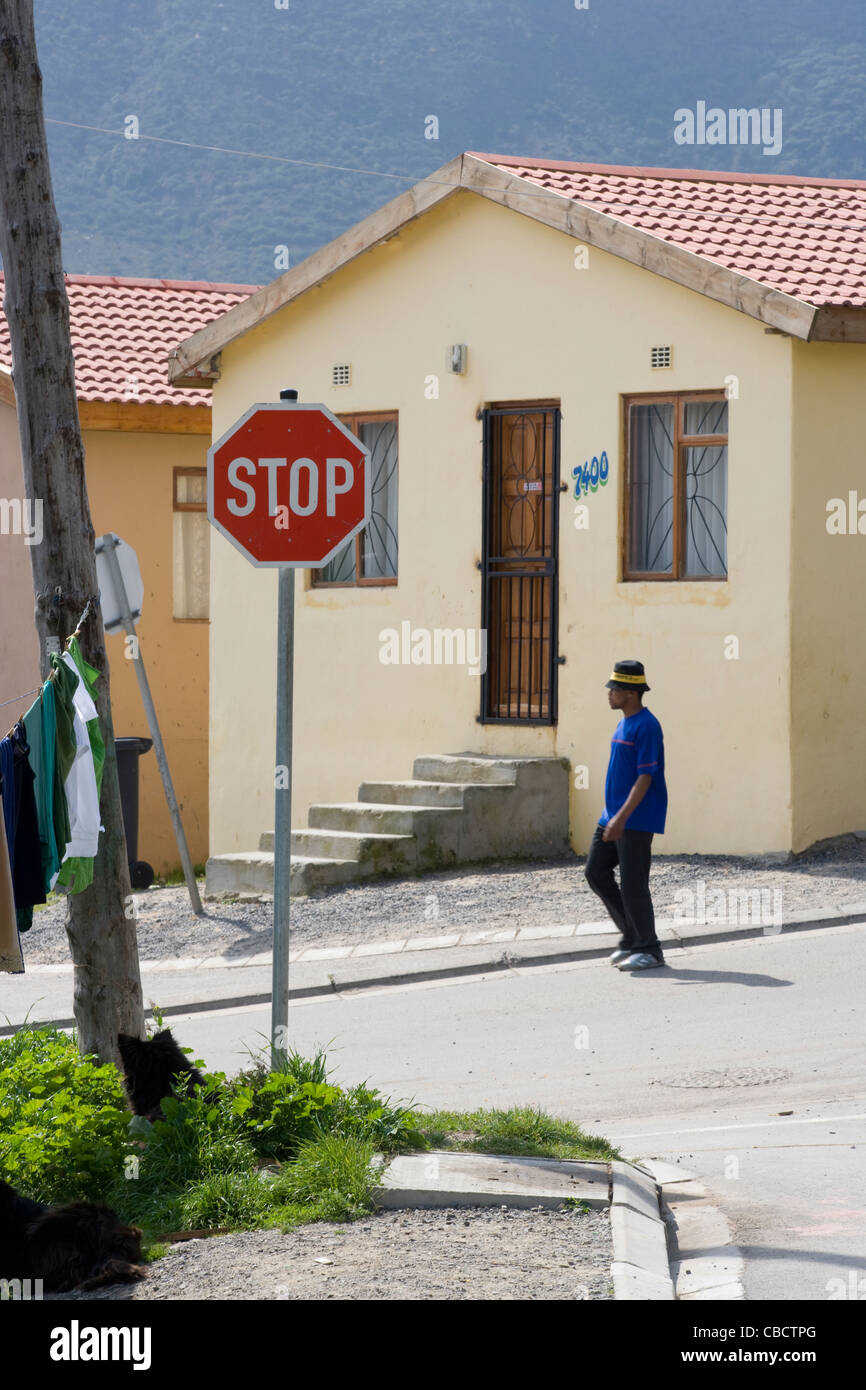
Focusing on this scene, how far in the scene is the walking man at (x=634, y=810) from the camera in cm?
1136

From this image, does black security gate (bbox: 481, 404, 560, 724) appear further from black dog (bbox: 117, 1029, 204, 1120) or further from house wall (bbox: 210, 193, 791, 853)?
black dog (bbox: 117, 1029, 204, 1120)

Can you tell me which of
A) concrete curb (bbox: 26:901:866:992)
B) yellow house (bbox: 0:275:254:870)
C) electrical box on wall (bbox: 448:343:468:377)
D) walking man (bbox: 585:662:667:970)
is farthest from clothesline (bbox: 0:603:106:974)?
yellow house (bbox: 0:275:254:870)

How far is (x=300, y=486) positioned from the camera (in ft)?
24.4

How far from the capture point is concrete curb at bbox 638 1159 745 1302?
5.75 metres

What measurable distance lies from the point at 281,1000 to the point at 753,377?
28.3 feet

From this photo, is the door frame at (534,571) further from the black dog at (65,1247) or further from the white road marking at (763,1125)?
the black dog at (65,1247)

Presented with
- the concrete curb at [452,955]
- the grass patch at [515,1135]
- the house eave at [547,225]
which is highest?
the house eave at [547,225]

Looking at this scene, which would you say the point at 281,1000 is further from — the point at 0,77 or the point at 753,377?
the point at 753,377

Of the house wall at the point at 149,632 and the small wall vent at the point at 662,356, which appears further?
the house wall at the point at 149,632

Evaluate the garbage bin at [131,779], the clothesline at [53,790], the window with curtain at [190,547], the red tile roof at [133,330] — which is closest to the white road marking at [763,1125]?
the clothesline at [53,790]

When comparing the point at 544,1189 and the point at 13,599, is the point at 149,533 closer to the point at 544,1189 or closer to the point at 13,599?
the point at 13,599

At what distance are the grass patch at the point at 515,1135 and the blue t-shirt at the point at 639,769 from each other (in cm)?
393
